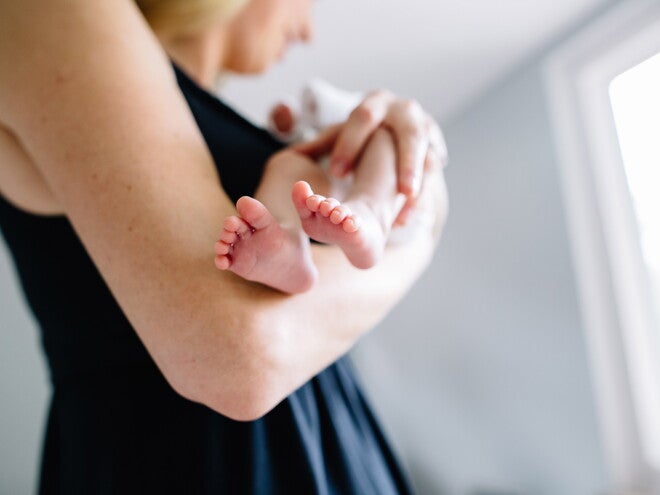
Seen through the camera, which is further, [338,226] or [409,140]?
[409,140]

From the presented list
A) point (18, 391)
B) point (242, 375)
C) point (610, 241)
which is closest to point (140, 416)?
point (242, 375)

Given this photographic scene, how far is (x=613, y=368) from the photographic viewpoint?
143 cm

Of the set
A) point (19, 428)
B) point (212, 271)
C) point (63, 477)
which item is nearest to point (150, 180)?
point (212, 271)

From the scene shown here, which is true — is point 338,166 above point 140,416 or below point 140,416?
above

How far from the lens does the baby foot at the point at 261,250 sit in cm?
35

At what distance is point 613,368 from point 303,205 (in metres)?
1.38

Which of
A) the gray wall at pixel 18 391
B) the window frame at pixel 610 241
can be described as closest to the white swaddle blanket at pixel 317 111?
the window frame at pixel 610 241

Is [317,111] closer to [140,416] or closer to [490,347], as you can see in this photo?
[140,416]

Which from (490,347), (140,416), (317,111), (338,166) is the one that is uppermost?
(317,111)

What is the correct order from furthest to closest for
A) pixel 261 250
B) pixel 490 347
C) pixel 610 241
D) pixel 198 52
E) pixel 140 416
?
pixel 490 347, pixel 610 241, pixel 198 52, pixel 140 416, pixel 261 250

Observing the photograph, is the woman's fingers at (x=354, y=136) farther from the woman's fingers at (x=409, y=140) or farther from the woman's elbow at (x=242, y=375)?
the woman's elbow at (x=242, y=375)

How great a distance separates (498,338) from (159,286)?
163cm

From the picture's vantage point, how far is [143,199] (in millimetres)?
384

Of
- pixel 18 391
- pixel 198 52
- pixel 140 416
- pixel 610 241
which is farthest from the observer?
pixel 18 391
